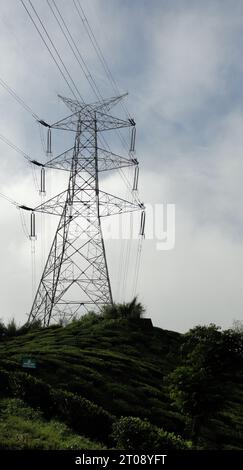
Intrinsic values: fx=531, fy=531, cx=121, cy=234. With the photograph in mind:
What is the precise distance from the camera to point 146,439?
15.8 metres

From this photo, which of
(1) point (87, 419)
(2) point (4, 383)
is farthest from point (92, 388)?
(1) point (87, 419)

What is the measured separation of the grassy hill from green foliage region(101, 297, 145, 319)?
3.29 feet

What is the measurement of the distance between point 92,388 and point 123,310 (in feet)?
67.5

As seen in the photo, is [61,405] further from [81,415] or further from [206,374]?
[206,374]

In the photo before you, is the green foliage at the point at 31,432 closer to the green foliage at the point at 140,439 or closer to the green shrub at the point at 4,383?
the green foliage at the point at 140,439

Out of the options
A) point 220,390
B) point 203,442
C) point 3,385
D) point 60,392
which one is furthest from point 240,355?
point 3,385

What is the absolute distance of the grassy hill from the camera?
57.1 ft

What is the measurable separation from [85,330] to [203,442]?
20.2 metres

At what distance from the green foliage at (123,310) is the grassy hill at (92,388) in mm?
1002

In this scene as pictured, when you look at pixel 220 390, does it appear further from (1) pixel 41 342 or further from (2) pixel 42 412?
(1) pixel 41 342

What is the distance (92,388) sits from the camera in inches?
1006

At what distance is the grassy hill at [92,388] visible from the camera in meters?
17.4

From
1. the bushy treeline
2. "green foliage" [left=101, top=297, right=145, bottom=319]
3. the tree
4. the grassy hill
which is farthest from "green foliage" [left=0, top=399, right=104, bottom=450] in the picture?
"green foliage" [left=101, top=297, right=145, bottom=319]

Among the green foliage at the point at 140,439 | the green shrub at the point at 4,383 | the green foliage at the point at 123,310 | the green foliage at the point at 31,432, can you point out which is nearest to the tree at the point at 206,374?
the green foliage at the point at 140,439
